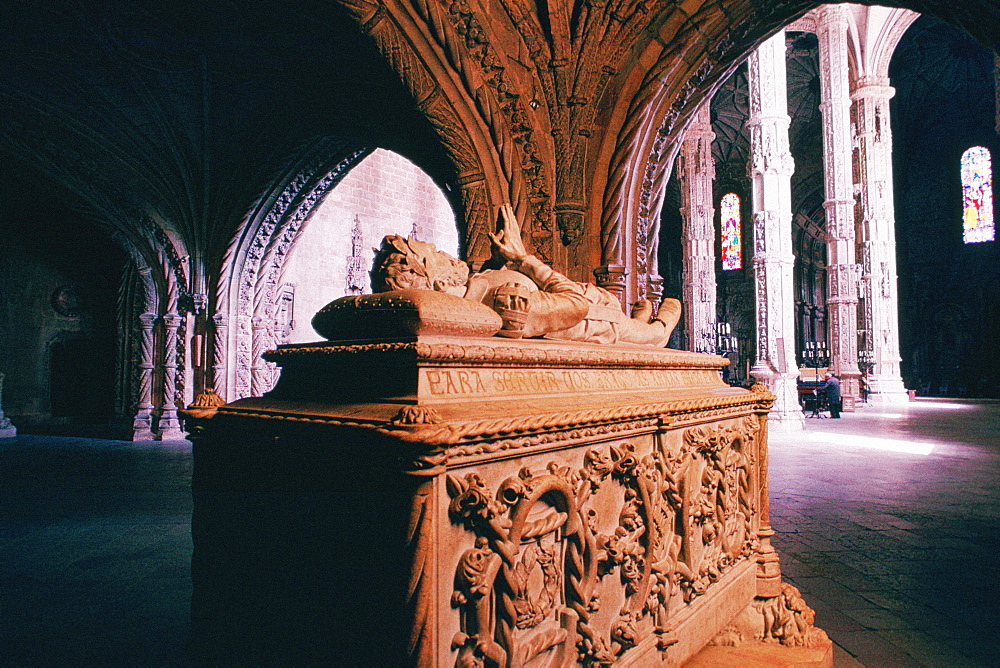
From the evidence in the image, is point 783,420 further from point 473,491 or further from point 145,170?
point 145,170

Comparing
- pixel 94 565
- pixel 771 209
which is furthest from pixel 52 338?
pixel 771 209

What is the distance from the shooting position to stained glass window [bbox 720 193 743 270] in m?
22.3

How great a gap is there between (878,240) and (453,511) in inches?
611

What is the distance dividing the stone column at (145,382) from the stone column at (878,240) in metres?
14.4

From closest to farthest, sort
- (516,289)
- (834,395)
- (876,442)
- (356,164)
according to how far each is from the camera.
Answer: (516,289), (876,442), (356,164), (834,395)

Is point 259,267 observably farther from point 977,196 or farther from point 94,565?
point 977,196

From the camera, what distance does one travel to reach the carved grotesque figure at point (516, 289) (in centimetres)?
170

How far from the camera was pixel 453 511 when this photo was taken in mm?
1106

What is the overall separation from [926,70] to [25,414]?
83.3ft

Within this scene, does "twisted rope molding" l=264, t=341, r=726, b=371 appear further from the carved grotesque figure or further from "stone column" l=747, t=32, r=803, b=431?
"stone column" l=747, t=32, r=803, b=431

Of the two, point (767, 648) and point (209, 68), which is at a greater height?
point (209, 68)

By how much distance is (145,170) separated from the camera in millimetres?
7578

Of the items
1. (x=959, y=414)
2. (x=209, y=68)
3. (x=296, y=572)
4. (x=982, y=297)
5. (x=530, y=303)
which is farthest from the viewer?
(x=982, y=297)

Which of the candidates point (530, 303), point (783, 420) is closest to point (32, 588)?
point (530, 303)
